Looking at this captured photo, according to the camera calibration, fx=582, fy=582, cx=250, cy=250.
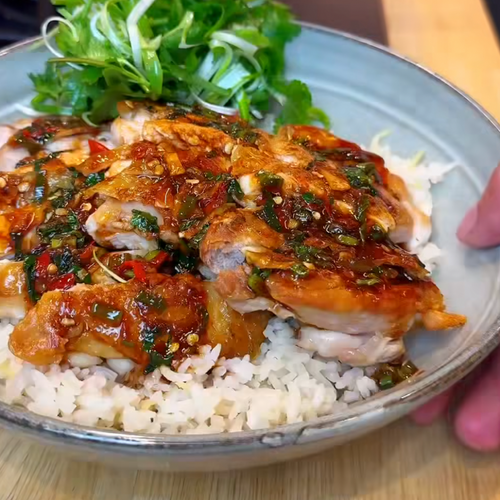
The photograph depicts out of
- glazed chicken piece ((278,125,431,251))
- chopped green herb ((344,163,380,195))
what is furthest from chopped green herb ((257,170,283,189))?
chopped green herb ((344,163,380,195))

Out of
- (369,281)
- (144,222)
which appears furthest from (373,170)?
(144,222)

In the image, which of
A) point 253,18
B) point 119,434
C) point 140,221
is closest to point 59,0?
point 253,18

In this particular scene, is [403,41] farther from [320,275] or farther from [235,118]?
[320,275]

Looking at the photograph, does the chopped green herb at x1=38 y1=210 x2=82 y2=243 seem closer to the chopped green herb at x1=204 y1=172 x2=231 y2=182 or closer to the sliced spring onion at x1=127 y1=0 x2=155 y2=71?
the chopped green herb at x1=204 y1=172 x2=231 y2=182

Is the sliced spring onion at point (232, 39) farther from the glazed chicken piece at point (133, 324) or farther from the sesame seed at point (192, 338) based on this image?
the sesame seed at point (192, 338)

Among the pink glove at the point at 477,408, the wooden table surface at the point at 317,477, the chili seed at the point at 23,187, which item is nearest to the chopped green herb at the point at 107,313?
the wooden table surface at the point at 317,477

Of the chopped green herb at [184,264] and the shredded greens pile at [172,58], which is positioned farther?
the shredded greens pile at [172,58]

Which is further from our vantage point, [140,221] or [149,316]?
[140,221]
